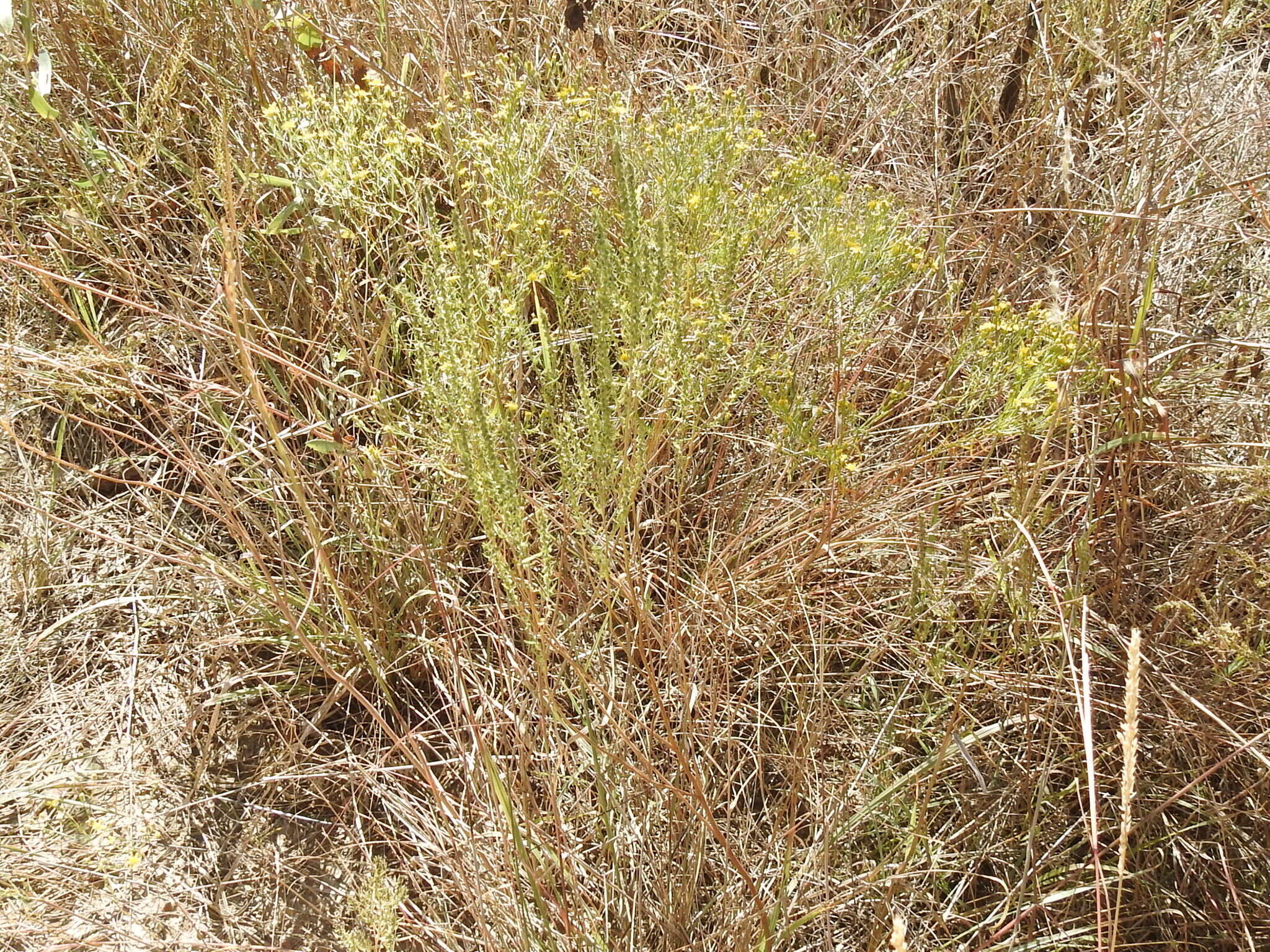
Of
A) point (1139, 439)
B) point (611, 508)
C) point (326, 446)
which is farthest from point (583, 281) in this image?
point (1139, 439)

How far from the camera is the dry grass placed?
4.61 feet

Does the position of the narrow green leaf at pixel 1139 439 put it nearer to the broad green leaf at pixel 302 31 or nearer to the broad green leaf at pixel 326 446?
the broad green leaf at pixel 326 446

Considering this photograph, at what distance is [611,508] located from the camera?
176 centimetres

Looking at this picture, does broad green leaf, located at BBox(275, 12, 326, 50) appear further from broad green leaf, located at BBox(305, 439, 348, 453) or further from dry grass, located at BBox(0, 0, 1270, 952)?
broad green leaf, located at BBox(305, 439, 348, 453)

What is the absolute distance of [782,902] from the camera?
1.34 m

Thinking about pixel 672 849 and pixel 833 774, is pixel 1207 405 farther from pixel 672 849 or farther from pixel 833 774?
pixel 672 849

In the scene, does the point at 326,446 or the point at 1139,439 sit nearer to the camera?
the point at 1139,439

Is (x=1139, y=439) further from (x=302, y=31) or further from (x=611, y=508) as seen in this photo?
(x=302, y=31)

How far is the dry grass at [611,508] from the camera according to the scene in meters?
1.41

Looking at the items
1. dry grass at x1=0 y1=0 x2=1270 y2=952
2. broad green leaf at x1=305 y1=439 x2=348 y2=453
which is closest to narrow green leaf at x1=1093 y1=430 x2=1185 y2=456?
dry grass at x1=0 y1=0 x2=1270 y2=952

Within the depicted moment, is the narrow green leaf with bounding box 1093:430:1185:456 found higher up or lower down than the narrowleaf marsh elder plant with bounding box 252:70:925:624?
lower down

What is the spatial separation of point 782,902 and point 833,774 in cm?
28

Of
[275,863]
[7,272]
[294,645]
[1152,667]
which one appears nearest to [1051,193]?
[1152,667]

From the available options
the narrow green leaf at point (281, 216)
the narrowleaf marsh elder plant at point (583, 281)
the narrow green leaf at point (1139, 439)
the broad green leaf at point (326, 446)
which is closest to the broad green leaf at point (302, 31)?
the narrowleaf marsh elder plant at point (583, 281)
